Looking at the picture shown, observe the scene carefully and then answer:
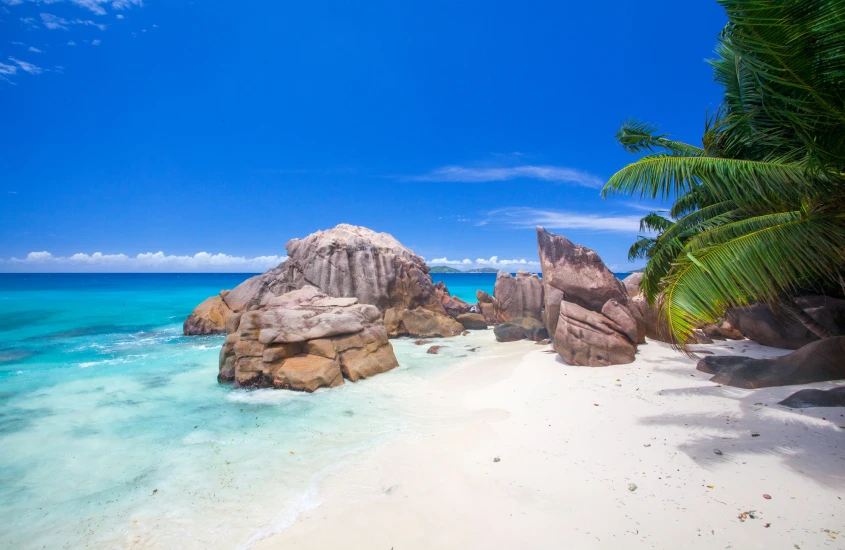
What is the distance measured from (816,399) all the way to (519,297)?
59.0ft

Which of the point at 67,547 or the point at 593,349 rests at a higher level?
the point at 593,349

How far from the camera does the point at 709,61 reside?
10.6 m

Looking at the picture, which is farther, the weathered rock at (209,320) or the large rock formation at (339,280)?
the weathered rock at (209,320)

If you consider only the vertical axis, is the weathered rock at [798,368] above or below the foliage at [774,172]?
below

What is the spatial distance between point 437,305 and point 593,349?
15880mm

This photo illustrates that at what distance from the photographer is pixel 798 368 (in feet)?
29.6

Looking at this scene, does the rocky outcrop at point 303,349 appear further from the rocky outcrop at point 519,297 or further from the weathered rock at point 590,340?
the rocky outcrop at point 519,297

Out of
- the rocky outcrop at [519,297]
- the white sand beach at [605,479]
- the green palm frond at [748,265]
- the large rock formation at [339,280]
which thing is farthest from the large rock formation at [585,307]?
the large rock formation at [339,280]

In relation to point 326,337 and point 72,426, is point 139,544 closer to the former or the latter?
point 72,426

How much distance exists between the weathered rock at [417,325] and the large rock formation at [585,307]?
8.09 meters

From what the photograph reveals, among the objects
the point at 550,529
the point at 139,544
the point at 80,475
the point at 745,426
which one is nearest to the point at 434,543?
the point at 550,529

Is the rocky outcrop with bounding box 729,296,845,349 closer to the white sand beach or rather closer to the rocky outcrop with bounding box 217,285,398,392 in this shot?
the white sand beach

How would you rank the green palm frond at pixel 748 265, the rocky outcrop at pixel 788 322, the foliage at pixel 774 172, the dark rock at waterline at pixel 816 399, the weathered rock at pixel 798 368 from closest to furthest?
the foliage at pixel 774 172
the green palm frond at pixel 748 265
the dark rock at waterline at pixel 816 399
the weathered rock at pixel 798 368
the rocky outcrop at pixel 788 322

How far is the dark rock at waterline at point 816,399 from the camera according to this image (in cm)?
746
